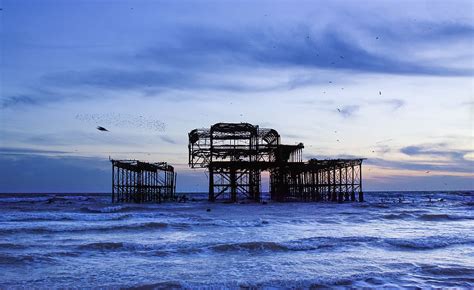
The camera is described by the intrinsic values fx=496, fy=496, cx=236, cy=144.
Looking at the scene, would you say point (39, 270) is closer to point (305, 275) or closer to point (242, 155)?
point (305, 275)

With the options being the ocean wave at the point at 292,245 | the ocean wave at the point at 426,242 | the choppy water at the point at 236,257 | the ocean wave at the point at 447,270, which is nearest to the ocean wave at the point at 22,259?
the choppy water at the point at 236,257

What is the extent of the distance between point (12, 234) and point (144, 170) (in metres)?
29.0

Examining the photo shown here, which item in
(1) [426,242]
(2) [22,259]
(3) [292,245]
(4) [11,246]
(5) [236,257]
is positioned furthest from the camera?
(1) [426,242]

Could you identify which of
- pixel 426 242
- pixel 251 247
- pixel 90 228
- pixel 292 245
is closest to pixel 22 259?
pixel 251 247

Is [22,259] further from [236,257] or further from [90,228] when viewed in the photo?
[90,228]

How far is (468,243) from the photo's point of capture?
17141 mm

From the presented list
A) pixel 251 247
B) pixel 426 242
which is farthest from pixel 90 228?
pixel 426 242

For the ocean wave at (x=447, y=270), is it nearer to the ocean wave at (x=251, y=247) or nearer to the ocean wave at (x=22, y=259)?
the ocean wave at (x=251, y=247)

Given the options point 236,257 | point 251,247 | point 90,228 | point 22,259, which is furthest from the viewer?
point 90,228

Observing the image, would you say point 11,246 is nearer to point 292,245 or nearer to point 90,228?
point 90,228

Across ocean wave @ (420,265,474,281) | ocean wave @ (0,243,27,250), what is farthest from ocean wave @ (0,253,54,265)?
ocean wave @ (420,265,474,281)

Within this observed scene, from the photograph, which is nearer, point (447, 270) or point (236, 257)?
point (447, 270)

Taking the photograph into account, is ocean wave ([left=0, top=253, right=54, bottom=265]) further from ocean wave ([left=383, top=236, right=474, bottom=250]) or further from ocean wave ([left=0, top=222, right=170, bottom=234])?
ocean wave ([left=383, top=236, right=474, bottom=250])

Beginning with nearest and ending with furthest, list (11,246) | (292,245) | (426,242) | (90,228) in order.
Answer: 1. (292,245)
2. (11,246)
3. (426,242)
4. (90,228)
